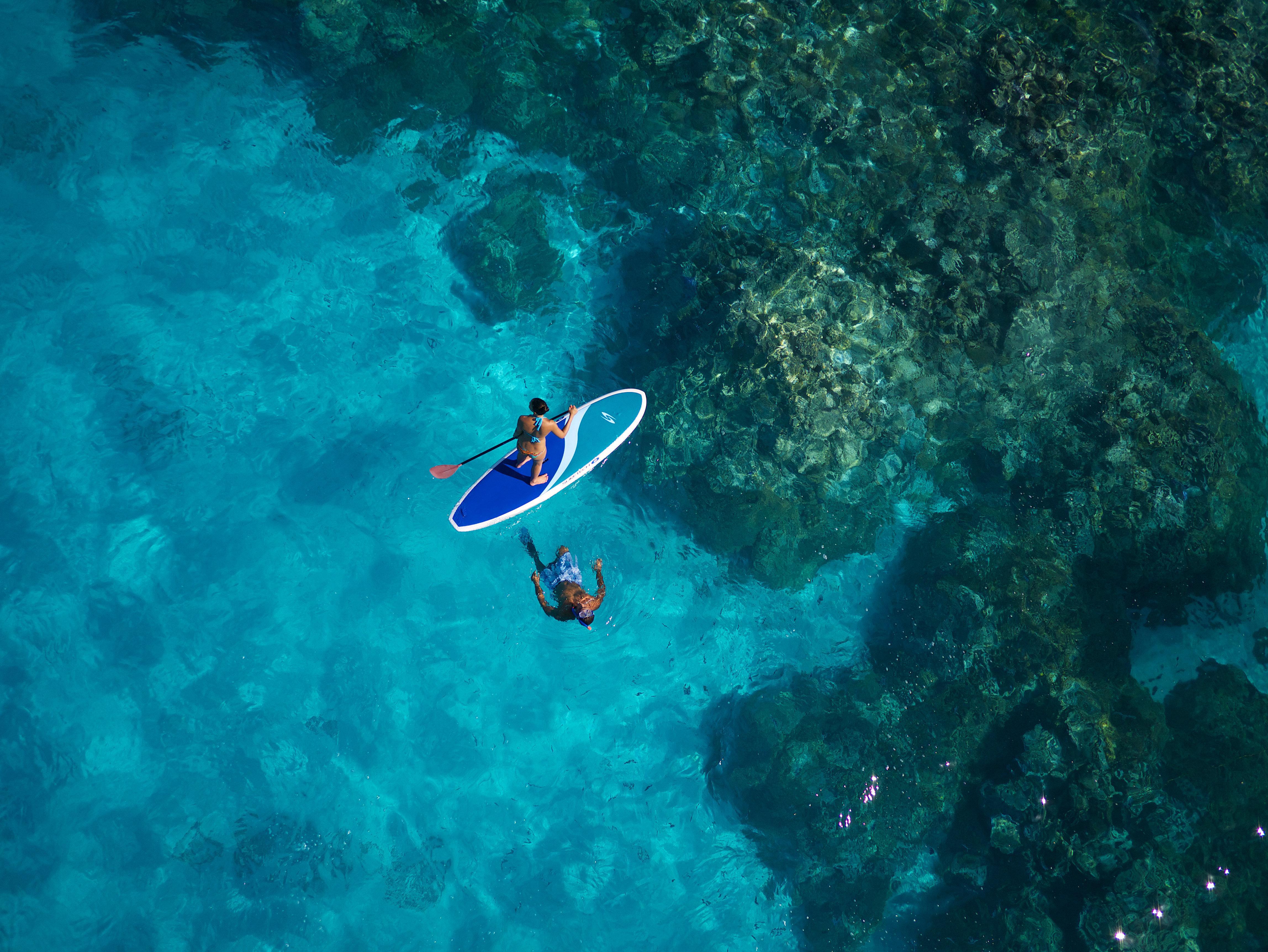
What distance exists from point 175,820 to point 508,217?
11113 mm

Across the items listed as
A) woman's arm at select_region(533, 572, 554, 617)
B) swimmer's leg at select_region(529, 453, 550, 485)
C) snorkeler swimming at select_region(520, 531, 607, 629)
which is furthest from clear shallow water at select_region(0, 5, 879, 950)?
woman's arm at select_region(533, 572, 554, 617)

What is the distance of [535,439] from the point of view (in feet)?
33.7

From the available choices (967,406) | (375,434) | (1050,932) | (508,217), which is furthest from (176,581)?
(1050,932)

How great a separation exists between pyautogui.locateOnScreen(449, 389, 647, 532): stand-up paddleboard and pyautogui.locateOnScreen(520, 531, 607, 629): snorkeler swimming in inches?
28.1

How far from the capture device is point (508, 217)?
1314 centimetres

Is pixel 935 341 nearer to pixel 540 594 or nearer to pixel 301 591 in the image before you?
pixel 540 594

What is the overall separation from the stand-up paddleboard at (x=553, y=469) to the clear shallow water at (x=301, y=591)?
97cm

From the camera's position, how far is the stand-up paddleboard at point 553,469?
11.1 m

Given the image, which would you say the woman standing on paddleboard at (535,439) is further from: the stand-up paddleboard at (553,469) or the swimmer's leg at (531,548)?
the swimmer's leg at (531,548)

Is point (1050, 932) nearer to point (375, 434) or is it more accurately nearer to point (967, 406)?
point (967, 406)

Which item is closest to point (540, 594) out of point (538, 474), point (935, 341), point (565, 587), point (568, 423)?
point (565, 587)

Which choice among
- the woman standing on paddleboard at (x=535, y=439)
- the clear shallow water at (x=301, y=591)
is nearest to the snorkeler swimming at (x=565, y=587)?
the clear shallow water at (x=301, y=591)

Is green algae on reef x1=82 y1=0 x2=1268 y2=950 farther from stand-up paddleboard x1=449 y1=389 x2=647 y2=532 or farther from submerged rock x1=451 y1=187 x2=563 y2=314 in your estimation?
stand-up paddleboard x1=449 y1=389 x2=647 y2=532

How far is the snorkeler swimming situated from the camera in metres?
9.88
